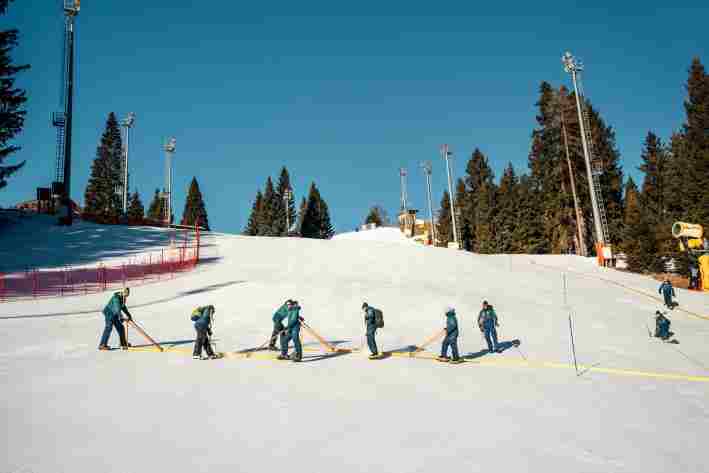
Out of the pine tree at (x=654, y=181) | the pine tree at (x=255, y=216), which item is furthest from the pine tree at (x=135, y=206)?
the pine tree at (x=654, y=181)

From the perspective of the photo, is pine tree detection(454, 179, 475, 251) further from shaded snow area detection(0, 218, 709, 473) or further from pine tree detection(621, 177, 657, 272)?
shaded snow area detection(0, 218, 709, 473)

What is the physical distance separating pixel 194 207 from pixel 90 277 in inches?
3398

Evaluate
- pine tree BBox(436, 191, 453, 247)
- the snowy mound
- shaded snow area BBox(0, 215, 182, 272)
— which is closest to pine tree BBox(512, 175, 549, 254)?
pine tree BBox(436, 191, 453, 247)

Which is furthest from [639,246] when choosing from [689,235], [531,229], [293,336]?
[293,336]

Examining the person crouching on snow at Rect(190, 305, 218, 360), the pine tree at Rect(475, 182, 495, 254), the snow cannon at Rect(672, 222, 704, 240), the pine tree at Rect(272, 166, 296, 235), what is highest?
the pine tree at Rect(272, 166, 296, 235)

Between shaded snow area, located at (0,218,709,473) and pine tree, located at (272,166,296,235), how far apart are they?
82.8 m

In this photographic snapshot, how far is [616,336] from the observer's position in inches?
642

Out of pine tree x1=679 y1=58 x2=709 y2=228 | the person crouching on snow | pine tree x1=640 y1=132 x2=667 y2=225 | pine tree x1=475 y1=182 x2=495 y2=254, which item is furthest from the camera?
pine tree x1=475 y1=182 x2=495 y2=254

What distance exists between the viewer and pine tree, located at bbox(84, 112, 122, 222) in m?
92.1

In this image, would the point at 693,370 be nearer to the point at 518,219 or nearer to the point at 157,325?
the point at 157,325

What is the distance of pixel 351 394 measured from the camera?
935 centimetres

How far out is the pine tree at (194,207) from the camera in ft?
346

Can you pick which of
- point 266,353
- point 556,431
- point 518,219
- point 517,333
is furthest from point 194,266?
point 518,219

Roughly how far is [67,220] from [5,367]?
111 feet
